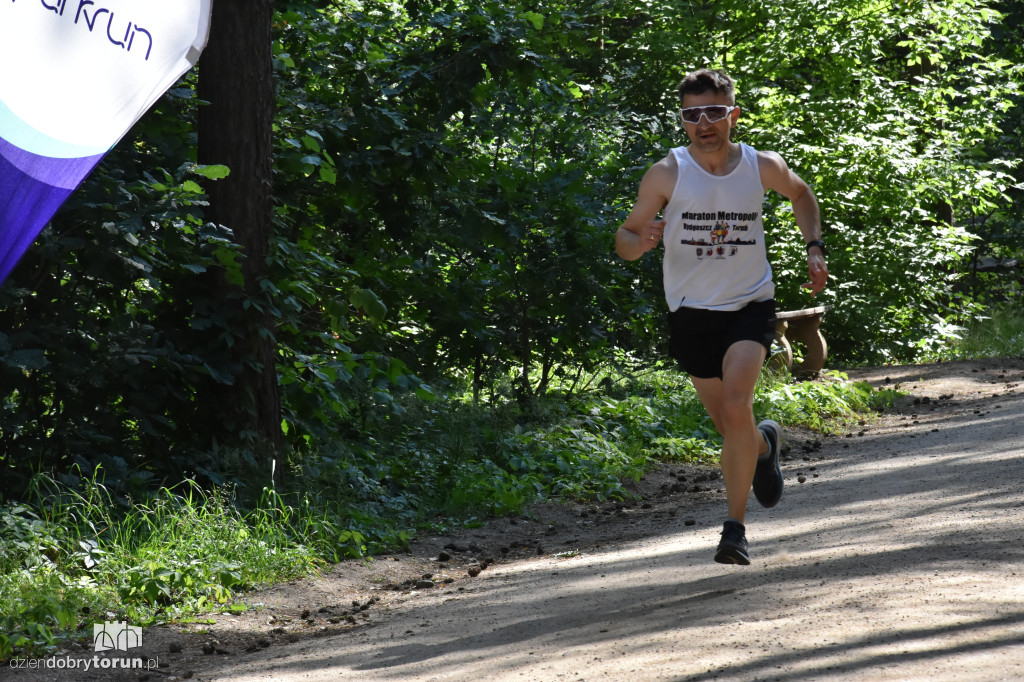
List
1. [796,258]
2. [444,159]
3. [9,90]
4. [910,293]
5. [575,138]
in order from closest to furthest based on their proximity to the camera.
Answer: [9,90] < [444,159] < [575,138] < [796,258] < [910,293]

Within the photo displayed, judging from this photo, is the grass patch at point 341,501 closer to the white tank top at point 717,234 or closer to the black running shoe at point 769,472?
the black running shoe at point 769,472

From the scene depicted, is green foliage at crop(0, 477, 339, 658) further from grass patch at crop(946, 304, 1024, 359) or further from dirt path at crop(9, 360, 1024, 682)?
grass patch at crop(946, 304, 1024, 359)

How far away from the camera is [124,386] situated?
6203 mm

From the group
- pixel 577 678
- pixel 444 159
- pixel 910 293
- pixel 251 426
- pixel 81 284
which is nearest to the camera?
pixel 577 678

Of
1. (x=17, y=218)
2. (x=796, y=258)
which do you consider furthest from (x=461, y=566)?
(x=796, y=258)

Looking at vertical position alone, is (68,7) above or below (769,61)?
below

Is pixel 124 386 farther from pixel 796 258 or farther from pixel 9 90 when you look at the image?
pixel 796 258

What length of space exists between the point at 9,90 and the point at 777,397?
903cm

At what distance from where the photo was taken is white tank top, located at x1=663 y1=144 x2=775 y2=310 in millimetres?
4738

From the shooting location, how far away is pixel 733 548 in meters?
4.67

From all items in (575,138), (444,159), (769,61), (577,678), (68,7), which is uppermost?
(769,61)

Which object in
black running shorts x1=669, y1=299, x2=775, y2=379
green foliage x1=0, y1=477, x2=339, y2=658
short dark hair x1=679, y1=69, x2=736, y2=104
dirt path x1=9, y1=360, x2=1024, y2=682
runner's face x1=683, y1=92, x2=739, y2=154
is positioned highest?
short dark hair x1=679, y1=69, x2=736, y2=104

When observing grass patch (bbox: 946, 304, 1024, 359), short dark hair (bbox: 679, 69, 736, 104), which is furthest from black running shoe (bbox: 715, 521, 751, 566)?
grass patch (bbox: 946, 304, 1024, 359)

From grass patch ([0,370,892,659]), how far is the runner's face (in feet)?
9.75
